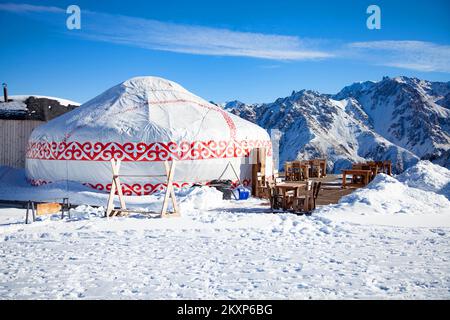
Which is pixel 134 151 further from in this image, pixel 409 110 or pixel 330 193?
pixel 409 110

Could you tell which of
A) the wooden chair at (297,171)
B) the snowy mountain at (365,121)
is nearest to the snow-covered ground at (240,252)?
the wooden chair at (297,171)

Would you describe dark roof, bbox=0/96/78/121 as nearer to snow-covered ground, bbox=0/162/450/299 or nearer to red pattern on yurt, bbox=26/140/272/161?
red pattern on yurt, bbox=26/140/272/161

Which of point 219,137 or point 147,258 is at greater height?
point 219,137

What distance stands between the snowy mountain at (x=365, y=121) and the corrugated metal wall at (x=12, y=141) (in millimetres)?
83199

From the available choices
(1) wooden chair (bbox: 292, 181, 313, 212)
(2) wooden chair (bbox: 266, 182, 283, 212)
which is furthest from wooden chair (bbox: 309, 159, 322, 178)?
(1) wooden chair (bbox: 292, 181, 313, 212)

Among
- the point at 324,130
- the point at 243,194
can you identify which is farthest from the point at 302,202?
the point at 324,130

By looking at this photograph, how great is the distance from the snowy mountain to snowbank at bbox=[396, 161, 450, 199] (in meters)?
82.1

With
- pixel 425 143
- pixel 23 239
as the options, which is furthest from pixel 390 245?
pixel 425 143

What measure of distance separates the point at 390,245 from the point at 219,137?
249 inches

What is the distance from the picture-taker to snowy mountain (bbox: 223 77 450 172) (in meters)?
108

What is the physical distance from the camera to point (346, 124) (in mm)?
135250

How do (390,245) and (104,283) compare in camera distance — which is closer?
(104,283)

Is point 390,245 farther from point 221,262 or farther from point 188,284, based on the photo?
point 188,284
